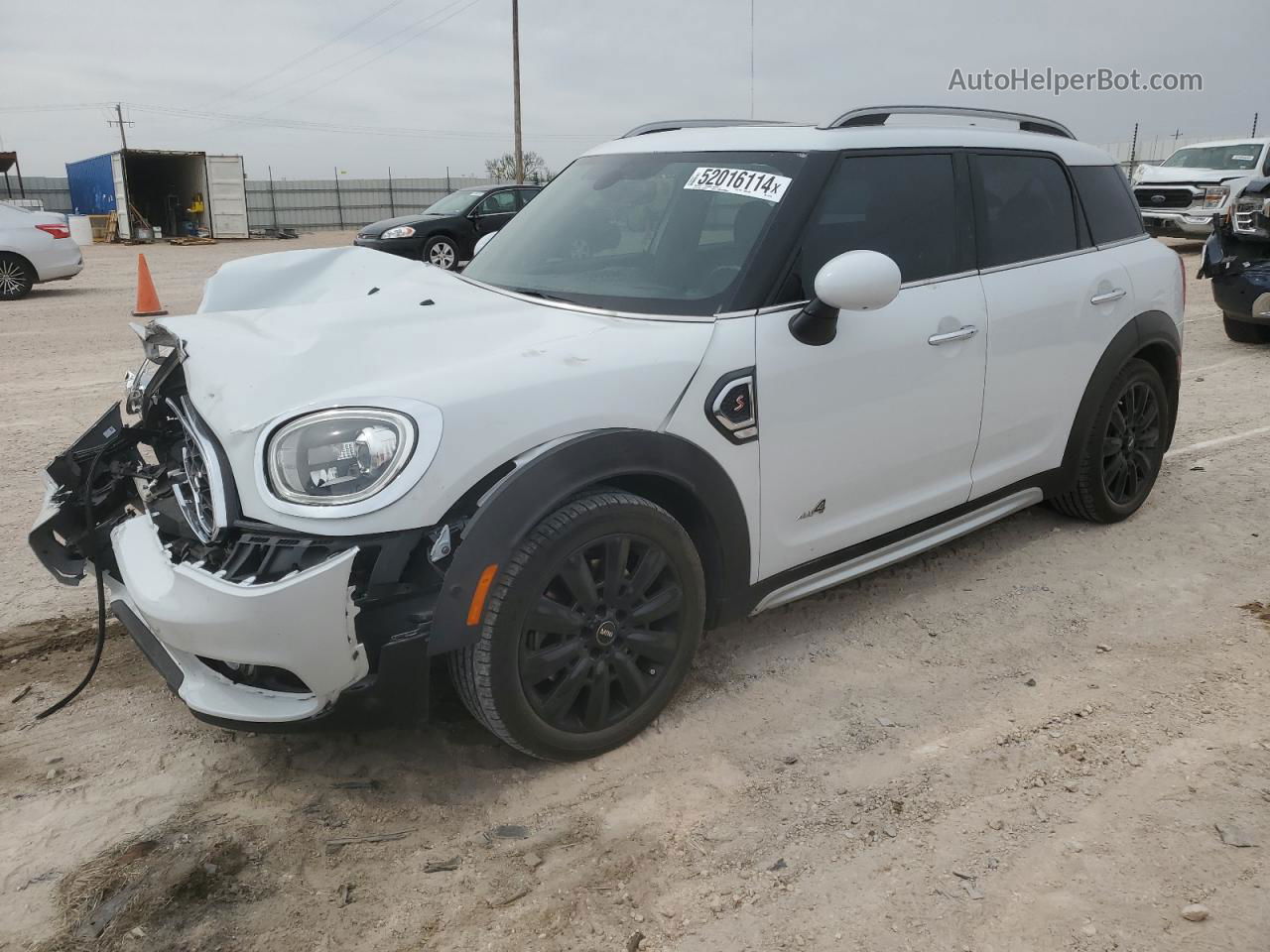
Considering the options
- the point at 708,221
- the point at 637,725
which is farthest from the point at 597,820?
the point at 708,221

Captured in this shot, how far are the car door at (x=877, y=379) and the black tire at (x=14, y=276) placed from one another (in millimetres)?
13764

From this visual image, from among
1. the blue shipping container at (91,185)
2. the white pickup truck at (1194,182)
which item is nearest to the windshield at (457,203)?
the white pickup truck at (1194,182)

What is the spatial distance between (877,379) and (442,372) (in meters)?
1.43

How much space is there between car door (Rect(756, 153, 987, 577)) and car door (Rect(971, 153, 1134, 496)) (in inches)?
4.6

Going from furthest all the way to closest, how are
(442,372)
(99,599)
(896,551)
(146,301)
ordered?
(146,301)
(896,551)
(99,599)
(442,372)

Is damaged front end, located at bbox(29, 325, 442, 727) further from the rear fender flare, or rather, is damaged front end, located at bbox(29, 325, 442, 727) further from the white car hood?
the rear fender flare

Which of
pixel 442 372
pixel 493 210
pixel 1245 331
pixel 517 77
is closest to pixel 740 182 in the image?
pixel 442 372

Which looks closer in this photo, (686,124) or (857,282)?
(857,282)

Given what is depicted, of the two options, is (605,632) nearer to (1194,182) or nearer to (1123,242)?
(1123,242)

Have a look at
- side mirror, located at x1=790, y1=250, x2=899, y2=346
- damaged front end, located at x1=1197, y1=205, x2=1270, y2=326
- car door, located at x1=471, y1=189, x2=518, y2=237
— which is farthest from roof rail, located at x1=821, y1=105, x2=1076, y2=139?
car door, located at x1=471, y1=189, x2=518, y2=237

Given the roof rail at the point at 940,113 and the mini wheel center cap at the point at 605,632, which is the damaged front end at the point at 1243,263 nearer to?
the roof rail at the point at 940,113

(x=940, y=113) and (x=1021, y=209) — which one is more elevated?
(x=940, y=113)

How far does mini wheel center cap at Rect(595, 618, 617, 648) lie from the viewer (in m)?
2.73

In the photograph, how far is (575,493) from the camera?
8.52 ft
